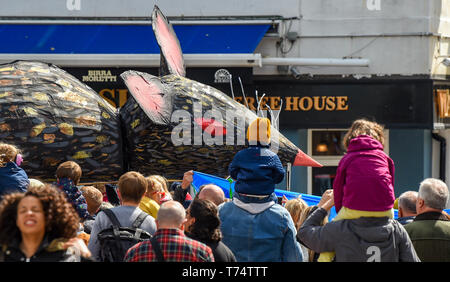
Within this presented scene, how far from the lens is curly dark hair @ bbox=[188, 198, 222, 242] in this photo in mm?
3613

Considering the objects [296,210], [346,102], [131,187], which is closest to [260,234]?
[131,187]

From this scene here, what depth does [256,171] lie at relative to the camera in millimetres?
3949

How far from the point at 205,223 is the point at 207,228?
3cm

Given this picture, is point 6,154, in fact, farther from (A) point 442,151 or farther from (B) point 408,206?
(A) point 442,151

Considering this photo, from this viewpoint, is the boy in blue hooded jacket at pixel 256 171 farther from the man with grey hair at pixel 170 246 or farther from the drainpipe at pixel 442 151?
the drainpipe at pixel 442 151

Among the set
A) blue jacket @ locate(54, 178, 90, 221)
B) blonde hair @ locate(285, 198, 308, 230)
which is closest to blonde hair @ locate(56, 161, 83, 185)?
blue jacket @ locate(54, 178, 90, 221)

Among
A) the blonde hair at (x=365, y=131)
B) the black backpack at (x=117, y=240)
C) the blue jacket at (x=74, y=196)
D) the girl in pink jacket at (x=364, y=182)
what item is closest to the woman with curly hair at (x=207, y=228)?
the black backpack at (x=117, y=240)

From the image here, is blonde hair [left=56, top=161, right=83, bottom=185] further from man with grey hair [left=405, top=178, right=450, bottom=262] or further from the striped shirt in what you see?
man with grey hair [left=405, top=178, right=450, bottom=262]

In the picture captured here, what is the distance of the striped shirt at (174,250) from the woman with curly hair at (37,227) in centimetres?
35

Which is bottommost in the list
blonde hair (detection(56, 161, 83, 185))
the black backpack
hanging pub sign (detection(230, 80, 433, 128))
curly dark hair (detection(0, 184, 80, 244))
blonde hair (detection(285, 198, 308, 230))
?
the black backpack

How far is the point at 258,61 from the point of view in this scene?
10758 mm

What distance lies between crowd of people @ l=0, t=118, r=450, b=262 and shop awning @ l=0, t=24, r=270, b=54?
260 inches

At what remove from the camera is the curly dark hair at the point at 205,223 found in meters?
3.61
